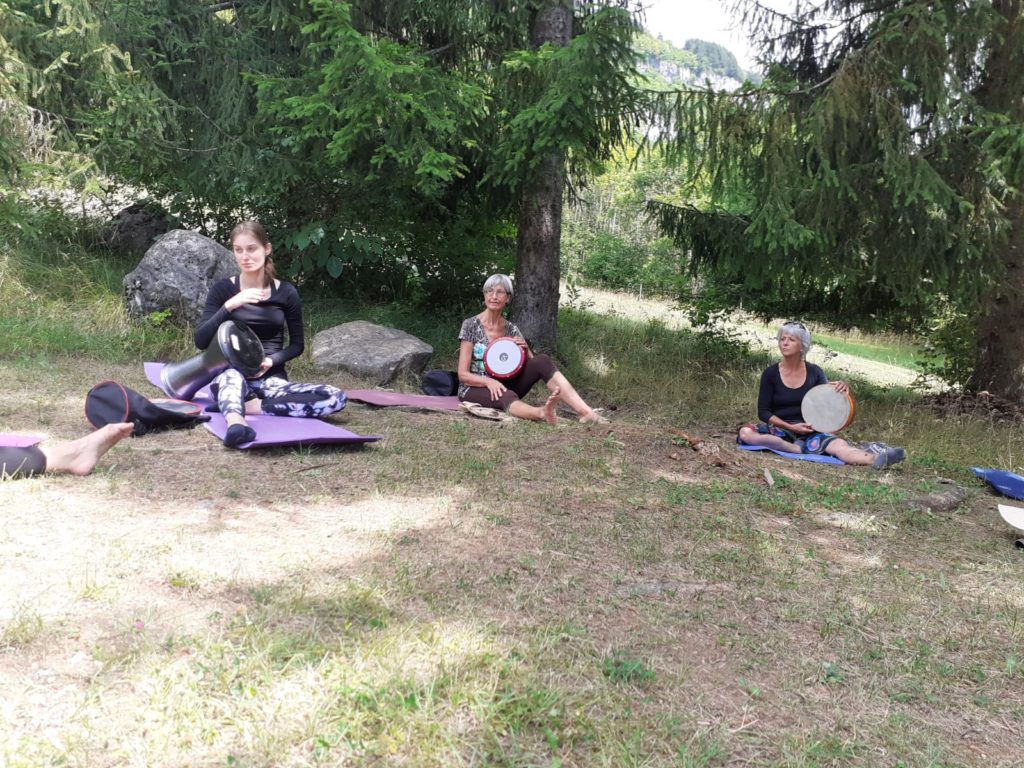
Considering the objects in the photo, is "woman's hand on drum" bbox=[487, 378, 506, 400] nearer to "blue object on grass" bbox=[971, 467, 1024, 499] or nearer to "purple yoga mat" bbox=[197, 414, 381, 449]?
"purple yoga mat" bbox=[197, 414, 381, 449]

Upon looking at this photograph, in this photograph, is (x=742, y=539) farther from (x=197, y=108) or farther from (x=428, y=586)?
(x=197, y=108)

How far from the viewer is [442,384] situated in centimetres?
734

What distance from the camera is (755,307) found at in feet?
36.6

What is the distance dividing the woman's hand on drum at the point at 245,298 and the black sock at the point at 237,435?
1.02 m

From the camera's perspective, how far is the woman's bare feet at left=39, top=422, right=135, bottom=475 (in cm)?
406

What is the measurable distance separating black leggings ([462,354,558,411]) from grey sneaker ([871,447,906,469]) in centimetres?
246

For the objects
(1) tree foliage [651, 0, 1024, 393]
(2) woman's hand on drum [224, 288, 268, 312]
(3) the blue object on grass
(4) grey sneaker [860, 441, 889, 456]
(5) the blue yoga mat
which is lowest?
(5) the blue yoga mat

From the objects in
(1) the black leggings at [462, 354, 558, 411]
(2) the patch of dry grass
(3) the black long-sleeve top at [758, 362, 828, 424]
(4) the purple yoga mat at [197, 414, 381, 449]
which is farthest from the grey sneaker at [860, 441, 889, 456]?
(4) the purple yoga mat at [197, 414, 381, 449]

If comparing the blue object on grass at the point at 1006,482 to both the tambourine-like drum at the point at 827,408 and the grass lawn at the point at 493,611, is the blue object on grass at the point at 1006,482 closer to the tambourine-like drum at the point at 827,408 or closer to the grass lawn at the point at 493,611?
the grass lawn at the point at 493,611

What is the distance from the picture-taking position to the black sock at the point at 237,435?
4.78 m

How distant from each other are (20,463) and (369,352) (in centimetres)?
422

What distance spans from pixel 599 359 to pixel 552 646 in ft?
24.9

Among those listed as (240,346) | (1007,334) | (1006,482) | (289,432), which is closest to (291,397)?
(240,346)

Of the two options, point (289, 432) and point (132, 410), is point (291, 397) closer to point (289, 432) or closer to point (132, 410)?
point (289, 432)
